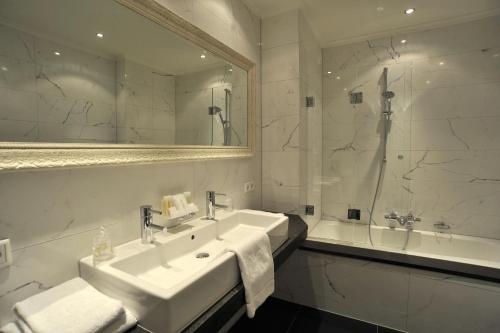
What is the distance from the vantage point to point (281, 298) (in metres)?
2.27

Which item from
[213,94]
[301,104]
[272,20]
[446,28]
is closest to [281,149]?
[301,104]

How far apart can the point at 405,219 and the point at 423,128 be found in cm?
91

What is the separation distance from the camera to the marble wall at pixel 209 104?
1482 millimetres

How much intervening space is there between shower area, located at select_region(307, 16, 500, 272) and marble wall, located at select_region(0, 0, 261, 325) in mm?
1430

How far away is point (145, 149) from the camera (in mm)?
1234

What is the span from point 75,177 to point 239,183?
47.6 inches

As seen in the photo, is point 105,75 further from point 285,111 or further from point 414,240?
point 414,240

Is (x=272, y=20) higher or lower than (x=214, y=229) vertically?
higher

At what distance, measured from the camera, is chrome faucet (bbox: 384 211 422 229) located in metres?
2.57

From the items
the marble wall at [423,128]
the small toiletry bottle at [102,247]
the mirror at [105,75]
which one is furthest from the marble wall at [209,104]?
the marble wall at [423,128]

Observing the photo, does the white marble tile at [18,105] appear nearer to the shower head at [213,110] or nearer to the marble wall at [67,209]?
the marble wall at [67,209]

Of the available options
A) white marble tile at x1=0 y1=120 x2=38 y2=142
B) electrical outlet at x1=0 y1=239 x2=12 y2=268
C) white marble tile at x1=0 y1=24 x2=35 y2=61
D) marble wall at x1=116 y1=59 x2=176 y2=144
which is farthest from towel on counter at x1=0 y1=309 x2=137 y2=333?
white marble tile at x1=0 y1=24 x2=35 y2=61

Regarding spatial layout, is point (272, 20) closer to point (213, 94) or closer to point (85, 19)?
point (213, 94)

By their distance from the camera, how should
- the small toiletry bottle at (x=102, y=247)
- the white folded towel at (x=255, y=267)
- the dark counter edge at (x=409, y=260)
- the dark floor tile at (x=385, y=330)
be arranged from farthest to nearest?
the dark floor tile at (x=385, y=330), the dark counter edge at (x=409, y=260), the white folded towel at (x=255, y=267), the small toiletry bottle at (x=102, y=247)
